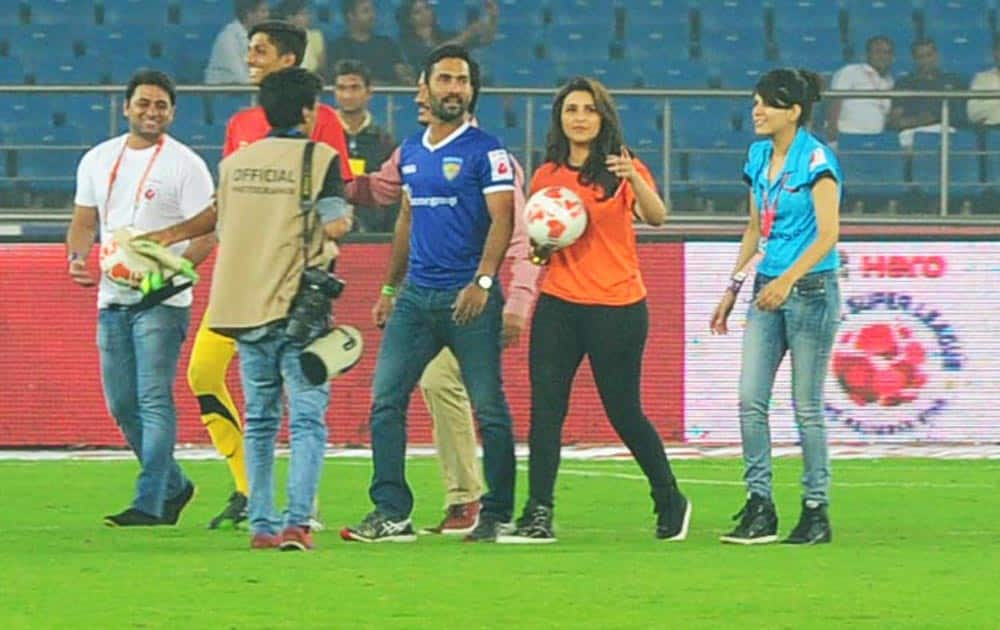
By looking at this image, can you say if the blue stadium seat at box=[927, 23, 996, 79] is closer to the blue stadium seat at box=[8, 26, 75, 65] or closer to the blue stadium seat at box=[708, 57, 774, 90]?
the blue stadium seat at box=[708, 57, 774, 90]

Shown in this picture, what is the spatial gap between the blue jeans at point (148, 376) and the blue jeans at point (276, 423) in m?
1.52

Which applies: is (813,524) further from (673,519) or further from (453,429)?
(453,429)

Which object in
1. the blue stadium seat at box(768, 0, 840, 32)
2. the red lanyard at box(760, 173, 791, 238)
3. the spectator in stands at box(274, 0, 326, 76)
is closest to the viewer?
the red lanyard at box(760, 173, 791, 238)

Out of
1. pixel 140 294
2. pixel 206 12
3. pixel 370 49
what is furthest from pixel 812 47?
pixel 140 294

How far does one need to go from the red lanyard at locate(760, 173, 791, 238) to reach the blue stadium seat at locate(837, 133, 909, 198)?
8151 mm

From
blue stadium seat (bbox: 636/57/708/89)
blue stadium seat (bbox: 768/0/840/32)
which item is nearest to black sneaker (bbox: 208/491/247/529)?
blue stadium seat (bbox: 636/57/708/89)

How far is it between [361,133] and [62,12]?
7.23 meters

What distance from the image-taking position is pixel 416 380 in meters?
10.7

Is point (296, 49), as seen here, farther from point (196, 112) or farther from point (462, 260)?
point (196, 112)

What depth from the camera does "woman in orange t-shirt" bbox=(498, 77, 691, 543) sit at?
34.5ft

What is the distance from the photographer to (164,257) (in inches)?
433

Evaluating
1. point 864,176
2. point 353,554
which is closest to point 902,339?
point 864,176

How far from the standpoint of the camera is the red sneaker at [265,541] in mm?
9922

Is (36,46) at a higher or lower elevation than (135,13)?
lower
